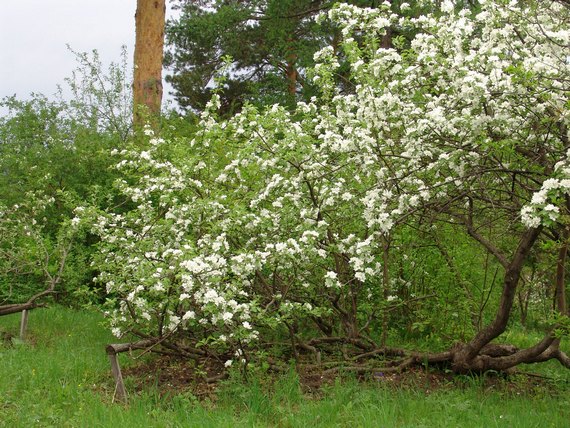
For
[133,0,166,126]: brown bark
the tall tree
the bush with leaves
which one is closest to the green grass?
the bush with leaves

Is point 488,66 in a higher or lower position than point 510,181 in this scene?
higher

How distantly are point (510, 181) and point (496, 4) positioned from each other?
1.48 metres

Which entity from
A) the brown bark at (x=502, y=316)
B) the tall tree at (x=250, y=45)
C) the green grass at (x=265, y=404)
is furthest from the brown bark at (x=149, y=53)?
the brown bark at (x=502, y=316)

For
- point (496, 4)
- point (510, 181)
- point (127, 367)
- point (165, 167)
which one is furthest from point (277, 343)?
point (496, 4)

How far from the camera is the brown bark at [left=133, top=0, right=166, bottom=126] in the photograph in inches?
447

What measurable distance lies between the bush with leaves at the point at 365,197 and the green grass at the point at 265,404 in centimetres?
45

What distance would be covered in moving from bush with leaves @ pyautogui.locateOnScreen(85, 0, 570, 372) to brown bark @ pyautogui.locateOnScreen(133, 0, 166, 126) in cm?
480

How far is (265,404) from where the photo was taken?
475cm

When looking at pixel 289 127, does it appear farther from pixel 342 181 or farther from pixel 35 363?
pixel 35 363

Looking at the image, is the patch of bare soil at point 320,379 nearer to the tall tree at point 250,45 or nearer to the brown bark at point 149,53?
the brown bark at point 149,53

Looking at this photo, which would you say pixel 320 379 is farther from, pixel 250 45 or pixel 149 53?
pixel 250 45

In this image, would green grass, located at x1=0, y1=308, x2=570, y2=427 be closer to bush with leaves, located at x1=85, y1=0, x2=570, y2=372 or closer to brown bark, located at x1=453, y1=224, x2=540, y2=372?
brown bark, located at x1=453, y1=224, x2=540, y2=372

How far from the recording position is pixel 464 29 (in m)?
5.46

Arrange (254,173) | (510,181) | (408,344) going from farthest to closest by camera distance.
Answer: (408,344), (254,173), (510,181)
